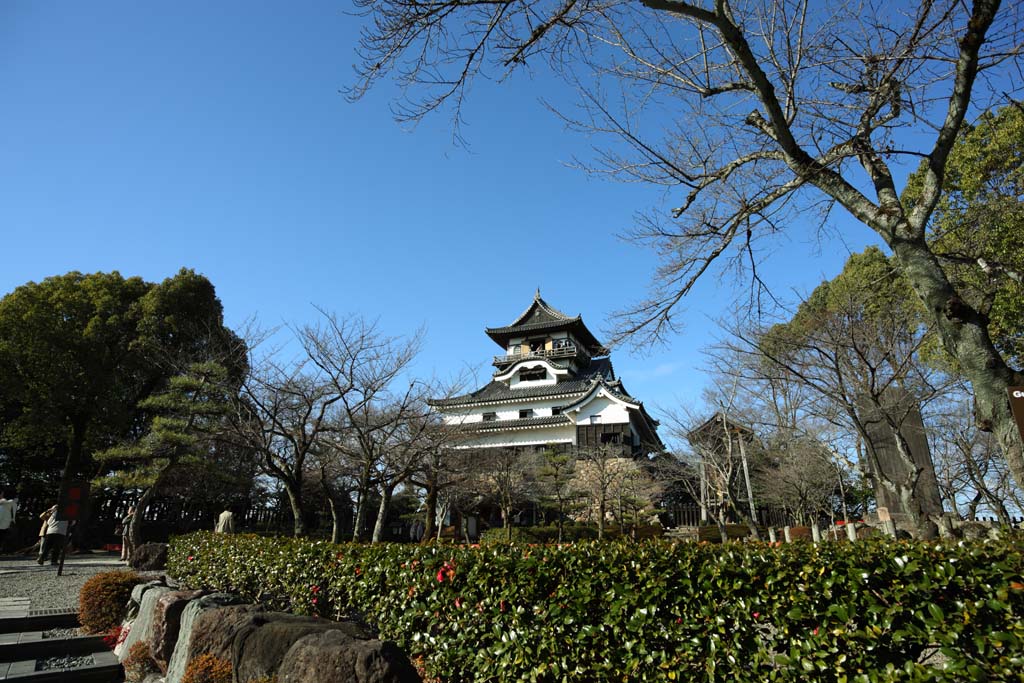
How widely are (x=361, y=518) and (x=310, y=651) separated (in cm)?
726

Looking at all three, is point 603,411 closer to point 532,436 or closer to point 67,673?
point 532,436

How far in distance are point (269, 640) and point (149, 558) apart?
10.5 m

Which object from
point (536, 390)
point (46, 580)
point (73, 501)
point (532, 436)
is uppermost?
point (536, 390)

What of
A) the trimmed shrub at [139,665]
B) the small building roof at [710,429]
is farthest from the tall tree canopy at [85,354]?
the small building roof at [710,429]

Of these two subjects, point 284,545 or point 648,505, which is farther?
point 648,505

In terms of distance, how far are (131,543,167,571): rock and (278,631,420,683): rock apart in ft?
35.4

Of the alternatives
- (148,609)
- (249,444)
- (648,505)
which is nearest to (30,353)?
(249,444)

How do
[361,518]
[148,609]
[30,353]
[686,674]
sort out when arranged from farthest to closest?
[30,353] < [361,518] < [148,609] < [686,674]

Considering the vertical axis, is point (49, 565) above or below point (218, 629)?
below

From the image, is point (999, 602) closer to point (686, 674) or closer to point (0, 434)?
point (686, 674)

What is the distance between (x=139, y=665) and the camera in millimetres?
5863

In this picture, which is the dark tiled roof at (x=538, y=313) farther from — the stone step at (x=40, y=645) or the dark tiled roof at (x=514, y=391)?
the stone step at (x=40, y=645)

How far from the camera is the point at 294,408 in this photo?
1047cm

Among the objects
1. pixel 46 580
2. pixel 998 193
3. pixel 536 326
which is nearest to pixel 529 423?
pixel 536 326
